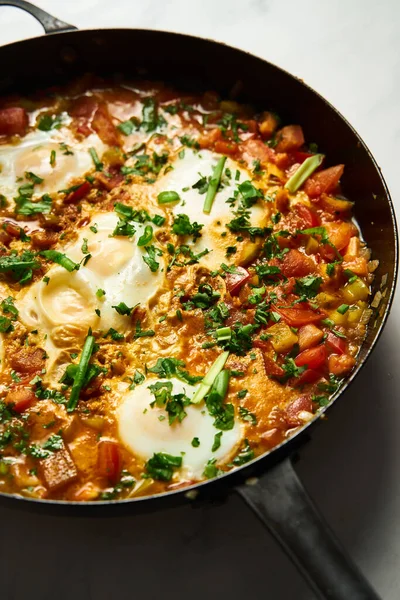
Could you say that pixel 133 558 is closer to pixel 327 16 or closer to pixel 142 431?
pixel 142 431

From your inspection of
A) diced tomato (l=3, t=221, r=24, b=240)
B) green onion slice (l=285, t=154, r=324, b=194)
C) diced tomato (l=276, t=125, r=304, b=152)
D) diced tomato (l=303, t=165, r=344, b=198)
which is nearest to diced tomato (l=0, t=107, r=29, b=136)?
diced tomato (l=3, t=221, r=24, b=240)

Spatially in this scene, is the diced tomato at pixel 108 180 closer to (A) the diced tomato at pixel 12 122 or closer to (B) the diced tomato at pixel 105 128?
(B) the diced tomato at pixel 105 128

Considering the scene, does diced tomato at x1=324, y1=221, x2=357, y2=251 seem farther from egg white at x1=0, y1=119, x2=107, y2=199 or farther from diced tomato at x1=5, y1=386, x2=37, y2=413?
diced tomato at x1=5, y1=386, x2=37, y2=413

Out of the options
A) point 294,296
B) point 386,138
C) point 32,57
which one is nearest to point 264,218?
point 294,296

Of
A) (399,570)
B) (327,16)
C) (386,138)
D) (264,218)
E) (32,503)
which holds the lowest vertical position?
(399,570)

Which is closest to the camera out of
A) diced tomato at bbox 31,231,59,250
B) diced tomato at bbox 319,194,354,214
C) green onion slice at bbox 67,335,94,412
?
green onion slice at bbox 67,335,94,412

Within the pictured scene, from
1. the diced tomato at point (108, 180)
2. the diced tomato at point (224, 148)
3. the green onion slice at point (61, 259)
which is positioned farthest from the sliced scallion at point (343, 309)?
the diced tomato at point (108, 180)
